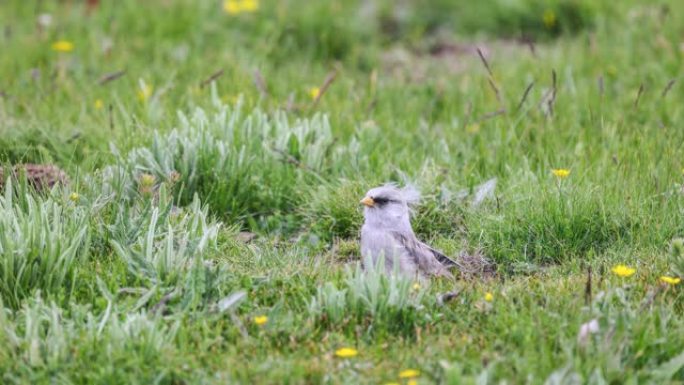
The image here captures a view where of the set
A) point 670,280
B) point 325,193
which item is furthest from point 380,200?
point 670,280

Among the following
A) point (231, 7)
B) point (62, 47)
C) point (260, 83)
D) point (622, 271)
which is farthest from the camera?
point (231, 7)

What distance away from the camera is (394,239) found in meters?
5.41

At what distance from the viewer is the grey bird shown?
209 inches

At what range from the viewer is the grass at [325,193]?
4406 mm

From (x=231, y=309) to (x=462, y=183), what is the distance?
2139mm

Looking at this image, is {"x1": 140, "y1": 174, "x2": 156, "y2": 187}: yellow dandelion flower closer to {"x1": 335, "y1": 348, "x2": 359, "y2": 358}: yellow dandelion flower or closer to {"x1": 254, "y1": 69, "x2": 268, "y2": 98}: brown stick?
{"x1": 335, "y1": 348, "x2": 359, "y2": 358}: yellow dandelion flower

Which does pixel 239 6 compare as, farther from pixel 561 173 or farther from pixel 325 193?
pixel 561 173

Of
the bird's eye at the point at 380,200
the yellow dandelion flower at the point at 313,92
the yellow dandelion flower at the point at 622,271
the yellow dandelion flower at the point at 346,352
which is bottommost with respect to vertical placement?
the yellow dandelion flower at the point at 313,92

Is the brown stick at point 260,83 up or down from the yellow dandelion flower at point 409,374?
up

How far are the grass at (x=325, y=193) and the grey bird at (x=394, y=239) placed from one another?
20 cm

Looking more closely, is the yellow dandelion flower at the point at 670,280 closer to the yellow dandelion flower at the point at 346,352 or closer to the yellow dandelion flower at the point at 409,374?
the yellow dandelion flower at the point at 409,374

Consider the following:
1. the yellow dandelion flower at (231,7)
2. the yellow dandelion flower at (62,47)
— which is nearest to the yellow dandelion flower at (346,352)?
the yellow dandelion flower at (62,47)

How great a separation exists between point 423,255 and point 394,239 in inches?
6.6

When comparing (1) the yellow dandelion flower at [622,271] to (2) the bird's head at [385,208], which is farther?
(2) the bird's head at [385,208]
